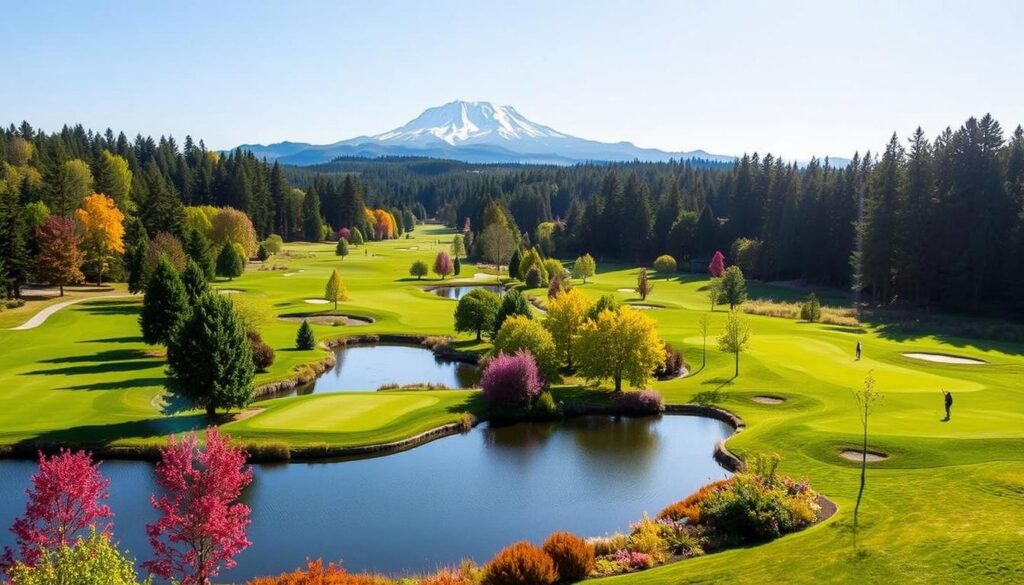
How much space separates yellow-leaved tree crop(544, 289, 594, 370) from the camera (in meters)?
47.6

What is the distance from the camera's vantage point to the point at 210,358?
118 feet

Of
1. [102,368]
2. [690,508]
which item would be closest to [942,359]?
[690,508]

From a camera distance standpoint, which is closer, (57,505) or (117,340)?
(57,505)

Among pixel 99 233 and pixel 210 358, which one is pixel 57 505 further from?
pixel 99 233

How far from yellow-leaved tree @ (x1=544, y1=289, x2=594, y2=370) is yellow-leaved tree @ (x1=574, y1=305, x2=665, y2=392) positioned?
16.2 feet

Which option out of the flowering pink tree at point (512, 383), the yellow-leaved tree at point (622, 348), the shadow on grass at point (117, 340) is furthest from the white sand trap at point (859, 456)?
the shadow on grass at point (117, 340)

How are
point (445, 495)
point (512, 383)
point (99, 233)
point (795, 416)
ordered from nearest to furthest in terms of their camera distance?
1. point (445, 495)
2. point (795, 416)
3. point (512, 383)
4. point (99, 233)

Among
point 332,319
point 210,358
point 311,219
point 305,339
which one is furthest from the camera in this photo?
point 311,219

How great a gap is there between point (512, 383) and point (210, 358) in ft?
50.1

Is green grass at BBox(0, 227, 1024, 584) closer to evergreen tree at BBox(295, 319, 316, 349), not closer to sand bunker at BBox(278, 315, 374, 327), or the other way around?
evergreen tree at BBox(295, 319, 316, 349)

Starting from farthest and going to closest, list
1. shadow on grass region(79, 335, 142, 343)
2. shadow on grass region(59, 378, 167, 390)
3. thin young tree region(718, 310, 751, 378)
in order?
1. shadow on grass region(79, 335, 142, 343)
2. thin young tree region(718, 310, 751, 378)
3. shadow on grass region(59, 378, 167, 390)

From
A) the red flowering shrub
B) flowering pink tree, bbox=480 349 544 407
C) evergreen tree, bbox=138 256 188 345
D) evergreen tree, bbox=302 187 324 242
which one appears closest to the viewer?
the red flowering shrub

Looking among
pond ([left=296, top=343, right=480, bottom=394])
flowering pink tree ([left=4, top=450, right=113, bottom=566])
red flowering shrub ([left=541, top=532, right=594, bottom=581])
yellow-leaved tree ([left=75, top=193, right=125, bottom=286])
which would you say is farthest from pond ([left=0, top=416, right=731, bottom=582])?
yellow-leaved tree ([left=75, top=193, right=125, bottom=286])

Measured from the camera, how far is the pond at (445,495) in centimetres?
2430
